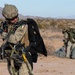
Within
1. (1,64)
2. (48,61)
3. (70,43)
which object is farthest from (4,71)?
(70,43)

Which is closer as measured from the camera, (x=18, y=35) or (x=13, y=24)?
(x=18, y=35)

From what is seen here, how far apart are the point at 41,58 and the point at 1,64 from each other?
2.70m

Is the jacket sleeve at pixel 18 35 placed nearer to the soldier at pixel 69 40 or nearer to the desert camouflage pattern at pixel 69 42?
the soldier at pixel 69 40

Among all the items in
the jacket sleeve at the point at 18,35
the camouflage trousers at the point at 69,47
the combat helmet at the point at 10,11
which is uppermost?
the combat helmet at the point at 10,11

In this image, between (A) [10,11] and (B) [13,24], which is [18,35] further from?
(A) [10,11]

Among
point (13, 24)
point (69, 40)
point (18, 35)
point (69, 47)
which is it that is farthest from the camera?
point (69, 47)

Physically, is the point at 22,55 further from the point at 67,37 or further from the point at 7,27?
the point at 67,37

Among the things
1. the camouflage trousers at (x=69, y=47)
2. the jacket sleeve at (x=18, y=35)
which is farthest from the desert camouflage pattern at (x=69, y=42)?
the jacket sleeve at (x=18, y=35)

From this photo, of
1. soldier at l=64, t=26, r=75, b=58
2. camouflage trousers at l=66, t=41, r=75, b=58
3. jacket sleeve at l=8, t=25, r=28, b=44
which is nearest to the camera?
jacket sleeve at l=8, t=25, r=28, b=44

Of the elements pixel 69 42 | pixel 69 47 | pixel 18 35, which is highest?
pixel 18 35

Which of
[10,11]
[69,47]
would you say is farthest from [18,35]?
[69,47]

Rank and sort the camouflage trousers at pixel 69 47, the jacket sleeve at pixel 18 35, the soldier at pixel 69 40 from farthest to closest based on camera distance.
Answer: the camouflage trousers at pixel 69 47 → the soldier at pixel 69 40 → the jacket sleeve at pixel 18 35

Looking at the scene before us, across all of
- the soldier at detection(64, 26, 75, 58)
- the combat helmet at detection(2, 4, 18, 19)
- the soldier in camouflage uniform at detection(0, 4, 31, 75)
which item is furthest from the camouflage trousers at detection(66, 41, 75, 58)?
the combat helmet at detection(2, 4, 18, 19)

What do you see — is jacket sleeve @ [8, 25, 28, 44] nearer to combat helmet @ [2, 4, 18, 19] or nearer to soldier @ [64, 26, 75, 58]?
combat helmet @ [2, 4, 18, 19]
